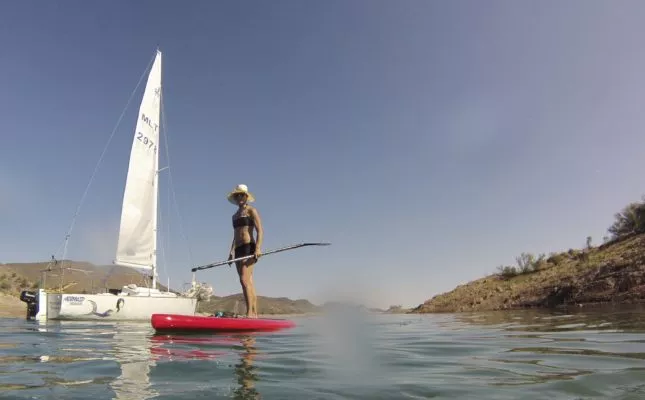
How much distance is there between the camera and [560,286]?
18141 millimetres

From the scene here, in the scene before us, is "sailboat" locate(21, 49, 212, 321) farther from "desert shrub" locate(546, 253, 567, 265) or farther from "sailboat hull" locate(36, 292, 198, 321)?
"desert shrub" locate(546, 253, 567, 265)

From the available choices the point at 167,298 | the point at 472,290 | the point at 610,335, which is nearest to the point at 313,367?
the point at 610,335

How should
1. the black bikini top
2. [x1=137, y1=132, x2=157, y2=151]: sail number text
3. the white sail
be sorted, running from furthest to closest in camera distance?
A: [x1=137, y1=132, x2=157, y2=151]: sail number text
the white sail
the black bikini top

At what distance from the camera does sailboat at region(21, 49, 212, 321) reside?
15.1 m

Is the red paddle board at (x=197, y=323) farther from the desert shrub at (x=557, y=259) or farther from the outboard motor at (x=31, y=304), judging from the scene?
the desert shrub at (x=557, y=259)

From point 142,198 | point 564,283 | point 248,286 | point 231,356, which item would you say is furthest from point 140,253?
point 564,283

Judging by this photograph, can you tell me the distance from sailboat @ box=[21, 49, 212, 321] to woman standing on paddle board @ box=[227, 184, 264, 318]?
7682 mm

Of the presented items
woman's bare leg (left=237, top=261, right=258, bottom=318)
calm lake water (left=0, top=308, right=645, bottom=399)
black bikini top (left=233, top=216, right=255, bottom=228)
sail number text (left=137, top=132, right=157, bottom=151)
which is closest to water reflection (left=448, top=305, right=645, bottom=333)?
calm lake water (left=0, top=308, right=645, bottom=399)

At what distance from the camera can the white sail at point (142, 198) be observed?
62.2ft

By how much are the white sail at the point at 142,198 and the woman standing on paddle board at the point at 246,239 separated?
1083 centimetres

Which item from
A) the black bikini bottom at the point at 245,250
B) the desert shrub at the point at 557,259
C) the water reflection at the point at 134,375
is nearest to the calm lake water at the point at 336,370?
the water reflection at the point at 134,375

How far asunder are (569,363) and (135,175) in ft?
64.5

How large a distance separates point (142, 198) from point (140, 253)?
257 cm

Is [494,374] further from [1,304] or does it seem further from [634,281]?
[1,304]
